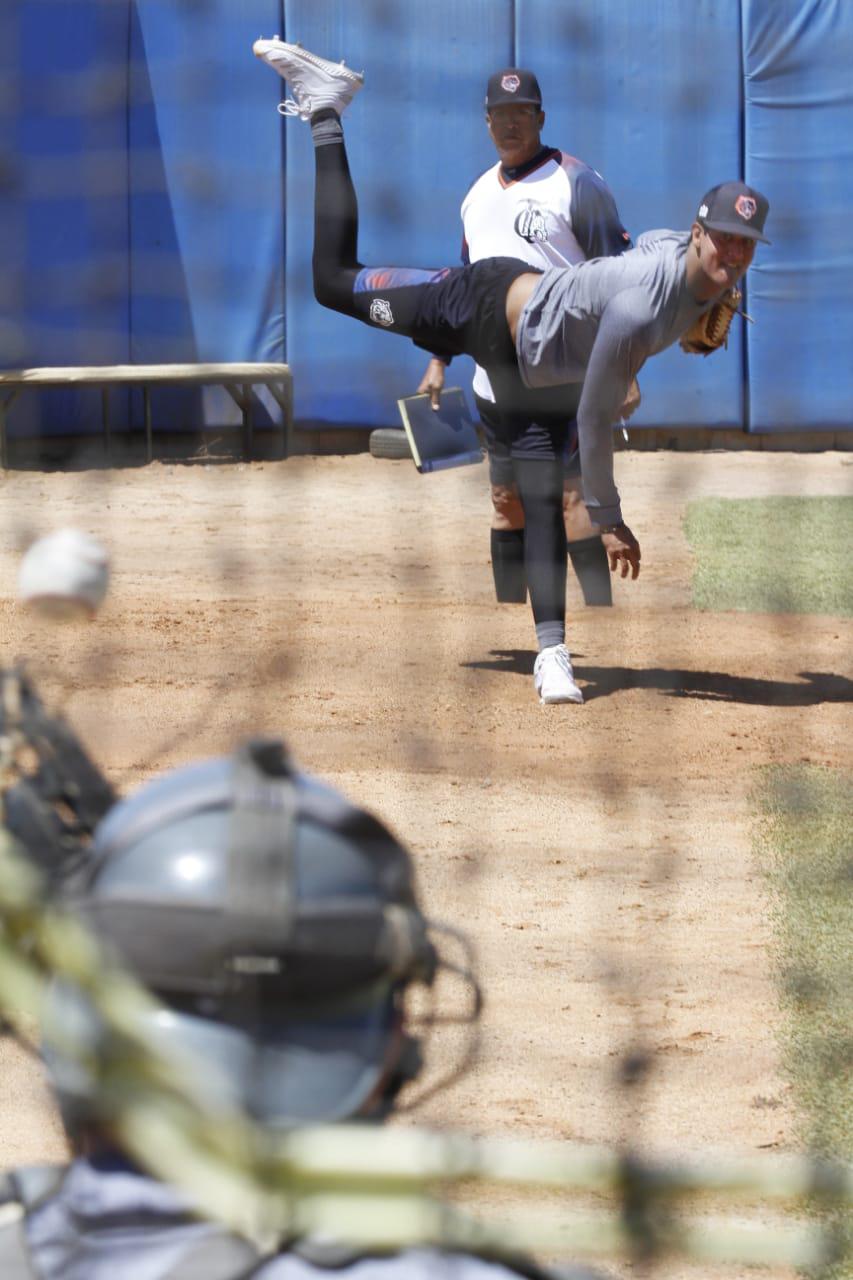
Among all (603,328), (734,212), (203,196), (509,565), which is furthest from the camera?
(203,196)

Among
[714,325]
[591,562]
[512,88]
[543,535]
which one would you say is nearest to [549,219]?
[512,88]

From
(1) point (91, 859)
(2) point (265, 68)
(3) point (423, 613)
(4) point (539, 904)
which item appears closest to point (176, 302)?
(2) point (265, 68)

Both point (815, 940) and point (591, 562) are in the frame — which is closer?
point (815, 940)

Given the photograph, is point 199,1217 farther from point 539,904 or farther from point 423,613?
point 423,613

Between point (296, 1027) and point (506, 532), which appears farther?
point (506, 532)

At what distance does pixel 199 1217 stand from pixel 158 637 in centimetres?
454

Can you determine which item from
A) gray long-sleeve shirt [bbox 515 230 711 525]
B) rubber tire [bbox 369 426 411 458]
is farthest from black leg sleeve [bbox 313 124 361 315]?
rubber tire [bbox 369 426 411 458]

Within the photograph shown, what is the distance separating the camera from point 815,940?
311 cm

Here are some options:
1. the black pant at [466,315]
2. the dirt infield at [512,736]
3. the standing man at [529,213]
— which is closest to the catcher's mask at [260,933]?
the dirt infield at [512,736]

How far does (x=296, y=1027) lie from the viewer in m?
1.06

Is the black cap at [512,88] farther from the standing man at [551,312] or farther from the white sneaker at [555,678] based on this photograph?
the white sneaker at [555,678]

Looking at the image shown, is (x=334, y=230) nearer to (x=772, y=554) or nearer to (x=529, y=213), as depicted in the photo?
(x=529, y=213)

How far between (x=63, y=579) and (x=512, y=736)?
11.0 feet

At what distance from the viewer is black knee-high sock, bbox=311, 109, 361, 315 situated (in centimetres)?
481
